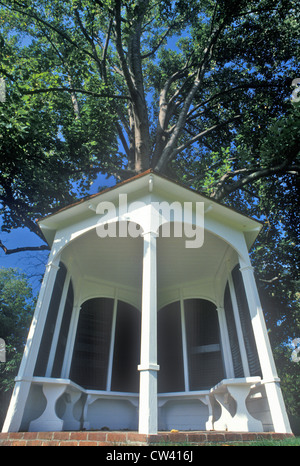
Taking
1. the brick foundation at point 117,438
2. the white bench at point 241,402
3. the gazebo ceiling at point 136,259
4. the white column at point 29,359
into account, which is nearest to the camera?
the brick foundation at point 117,438

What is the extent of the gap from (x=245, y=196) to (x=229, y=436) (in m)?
10.3

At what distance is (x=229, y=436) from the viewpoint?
312cm

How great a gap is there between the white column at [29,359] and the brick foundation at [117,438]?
265mm

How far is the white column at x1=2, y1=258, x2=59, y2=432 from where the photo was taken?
3824 mm

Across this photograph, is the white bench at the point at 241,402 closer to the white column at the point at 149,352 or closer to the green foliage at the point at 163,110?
the white column at the point at 149,352

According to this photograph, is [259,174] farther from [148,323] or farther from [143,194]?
[148,323]

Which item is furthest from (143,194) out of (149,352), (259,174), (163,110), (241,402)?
(163,110)

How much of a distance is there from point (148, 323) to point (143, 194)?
2.21 meters

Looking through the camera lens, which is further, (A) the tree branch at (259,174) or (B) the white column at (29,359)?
(A) the tree branch at (259,174)

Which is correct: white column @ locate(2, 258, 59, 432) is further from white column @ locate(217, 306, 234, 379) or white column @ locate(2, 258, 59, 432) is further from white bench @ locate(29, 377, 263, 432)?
white column @ locate(217, 306, 234, 379)

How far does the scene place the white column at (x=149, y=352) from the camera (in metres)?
2.99

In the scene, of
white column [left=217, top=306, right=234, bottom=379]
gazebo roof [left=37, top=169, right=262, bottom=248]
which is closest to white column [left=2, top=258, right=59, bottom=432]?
gazebo roof [left=37, top=169, right=262, bottom=248]

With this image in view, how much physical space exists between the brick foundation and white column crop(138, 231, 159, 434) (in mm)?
174

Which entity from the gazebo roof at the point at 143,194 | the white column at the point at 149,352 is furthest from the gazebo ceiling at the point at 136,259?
the white column at the point at 149,352
